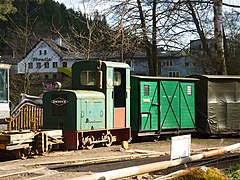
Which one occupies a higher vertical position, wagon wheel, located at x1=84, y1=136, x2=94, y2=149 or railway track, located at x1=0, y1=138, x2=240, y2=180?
wagon wheel, located at x1=84, y1=136, x2=94, y2=149

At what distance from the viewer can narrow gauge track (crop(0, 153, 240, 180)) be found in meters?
10.6

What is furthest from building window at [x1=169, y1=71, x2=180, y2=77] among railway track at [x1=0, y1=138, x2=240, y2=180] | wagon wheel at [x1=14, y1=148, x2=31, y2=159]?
wagon wheel at [x1=14, y1=148, x2=31, y2=159]

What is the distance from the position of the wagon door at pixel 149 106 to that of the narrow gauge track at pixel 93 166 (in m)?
4.23

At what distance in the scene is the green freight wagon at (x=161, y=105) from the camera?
18500mm

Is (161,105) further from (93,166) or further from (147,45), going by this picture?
(147,45)

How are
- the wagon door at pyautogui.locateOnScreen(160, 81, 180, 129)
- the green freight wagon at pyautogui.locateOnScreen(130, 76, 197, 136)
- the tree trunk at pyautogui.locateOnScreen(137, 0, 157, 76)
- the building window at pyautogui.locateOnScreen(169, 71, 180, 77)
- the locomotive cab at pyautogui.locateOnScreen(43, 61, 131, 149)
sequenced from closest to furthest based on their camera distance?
the locomotive cab at pyautogui.locateOnScreen(43, 61, 131, 149), the green freight wagon at pyautogui.locateOnScreen(130, 76, 197, 136), the wagon door at pyautogui.locateOnScreen(160, 81, 180, 129), the tree trunk at pyautogui.locateOnScreen(137, 0, 157, 76), the building window at pyautogui.locateOnScreen(169, 71, 180, 77)

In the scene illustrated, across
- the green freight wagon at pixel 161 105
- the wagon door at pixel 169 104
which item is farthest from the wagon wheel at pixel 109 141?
the wagon door at pixel 169 104

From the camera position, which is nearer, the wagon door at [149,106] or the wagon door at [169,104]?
the wagon door at [149,106]

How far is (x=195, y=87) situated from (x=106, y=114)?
20.2 feet

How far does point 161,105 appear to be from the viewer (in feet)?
63.3

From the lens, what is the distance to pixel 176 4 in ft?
82.0

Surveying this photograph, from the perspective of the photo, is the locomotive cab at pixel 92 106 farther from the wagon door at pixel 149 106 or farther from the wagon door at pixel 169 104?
the wagon door at pixel 169 104

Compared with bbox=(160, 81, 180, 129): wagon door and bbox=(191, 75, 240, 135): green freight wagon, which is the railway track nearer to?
bbox=(160, 81, 180, 129): wagon door

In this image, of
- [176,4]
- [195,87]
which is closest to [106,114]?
[195,87]
